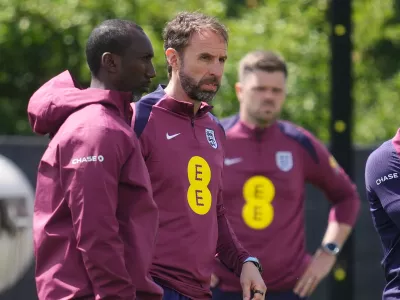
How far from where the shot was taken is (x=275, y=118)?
7.02 m

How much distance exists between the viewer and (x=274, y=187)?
6805 mm

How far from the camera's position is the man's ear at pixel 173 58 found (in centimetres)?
494

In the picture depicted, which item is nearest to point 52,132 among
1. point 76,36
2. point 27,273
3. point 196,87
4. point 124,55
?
point 124,55

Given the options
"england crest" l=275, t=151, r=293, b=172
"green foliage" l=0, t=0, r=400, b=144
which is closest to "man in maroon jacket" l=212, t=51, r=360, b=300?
"england crest" l=275, t=151, r=293, b=172

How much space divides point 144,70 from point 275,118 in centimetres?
294

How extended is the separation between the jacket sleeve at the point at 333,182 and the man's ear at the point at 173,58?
2.17 m

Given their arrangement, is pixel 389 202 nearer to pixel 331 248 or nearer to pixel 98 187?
pixel 98 187

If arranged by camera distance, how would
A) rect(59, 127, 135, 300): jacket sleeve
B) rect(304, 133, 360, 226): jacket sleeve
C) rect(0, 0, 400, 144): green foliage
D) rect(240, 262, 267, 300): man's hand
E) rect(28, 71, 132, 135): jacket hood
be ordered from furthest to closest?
rect(0, 0, 400, 144): green foliage
rect(304, 133, 360, 226): jacket sleeve
rect(240, 262, 267, 300): man's hand
rect(28, 71, 132, 135): jacket hood
rect(59, 127, 135, 300): jacket sleeve

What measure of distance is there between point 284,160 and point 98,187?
3.18 metres

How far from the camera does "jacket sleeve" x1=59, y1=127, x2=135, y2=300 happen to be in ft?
12.5

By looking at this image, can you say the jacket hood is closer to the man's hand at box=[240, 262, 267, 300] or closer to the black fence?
the man's hand at box=[240, 262, 267, 300]

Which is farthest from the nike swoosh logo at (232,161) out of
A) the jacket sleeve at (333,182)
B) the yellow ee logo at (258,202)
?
the jacket sleeve at (333,182)

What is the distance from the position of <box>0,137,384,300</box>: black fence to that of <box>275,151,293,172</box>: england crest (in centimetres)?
200

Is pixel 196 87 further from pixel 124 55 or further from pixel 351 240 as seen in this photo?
pixel 351 240
